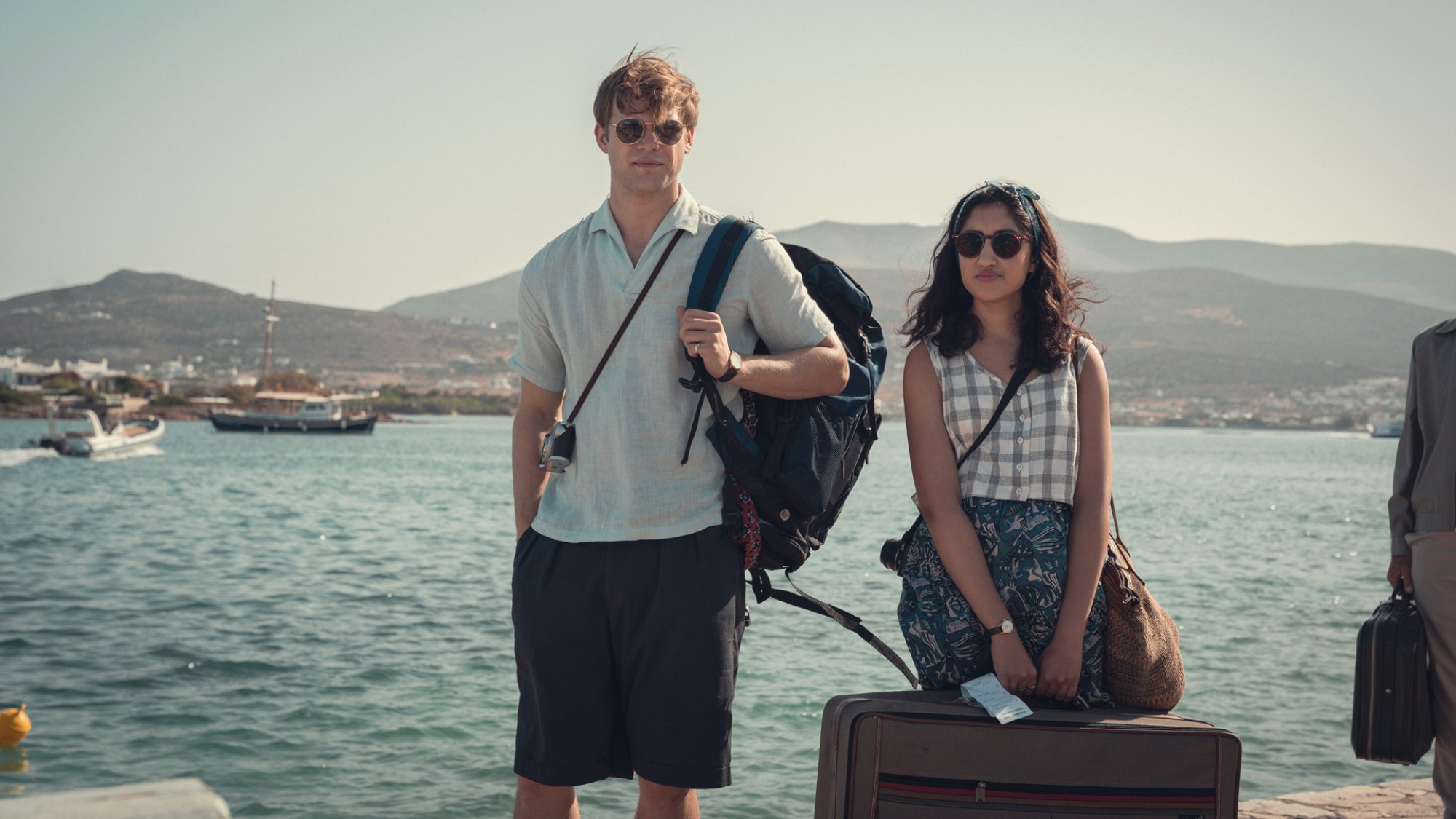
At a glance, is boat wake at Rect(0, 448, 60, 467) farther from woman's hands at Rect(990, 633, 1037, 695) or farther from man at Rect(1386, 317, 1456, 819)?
man at Rect(1386, 317, 1456, 819)

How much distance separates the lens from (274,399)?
2975 inches

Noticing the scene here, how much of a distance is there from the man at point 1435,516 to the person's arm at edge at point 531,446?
1967mm

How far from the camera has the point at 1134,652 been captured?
2.16m

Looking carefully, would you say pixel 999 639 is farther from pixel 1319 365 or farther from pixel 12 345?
pixel 12 345

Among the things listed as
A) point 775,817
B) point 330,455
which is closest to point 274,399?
point 330,455

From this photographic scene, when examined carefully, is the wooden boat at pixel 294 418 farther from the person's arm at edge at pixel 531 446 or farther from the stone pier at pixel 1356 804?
the person's arm at edge at pixel 531 446

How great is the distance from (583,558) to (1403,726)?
1907mm

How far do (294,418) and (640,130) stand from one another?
74.7m

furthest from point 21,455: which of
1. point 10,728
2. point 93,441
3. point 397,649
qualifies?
Result: point 10,728

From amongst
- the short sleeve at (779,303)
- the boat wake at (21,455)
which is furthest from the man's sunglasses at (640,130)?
the boat wake at (21,455)

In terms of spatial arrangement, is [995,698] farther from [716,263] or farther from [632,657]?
[716,263]

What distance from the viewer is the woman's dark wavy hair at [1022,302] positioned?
2.25 meters

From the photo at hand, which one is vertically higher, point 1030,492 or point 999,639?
point 1030,492

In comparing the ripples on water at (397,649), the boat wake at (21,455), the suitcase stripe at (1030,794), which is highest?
the suitcase stripe at (1030,794)
